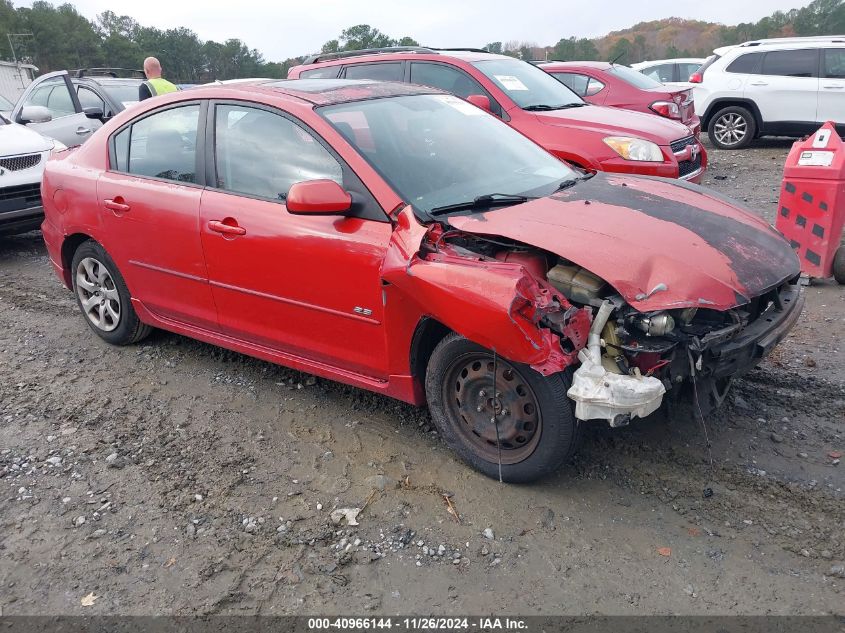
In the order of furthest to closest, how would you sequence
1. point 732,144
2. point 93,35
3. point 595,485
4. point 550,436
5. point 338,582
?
point 93,35 < point 732,144 < point 595,485 < point 550,436 < point 338,582

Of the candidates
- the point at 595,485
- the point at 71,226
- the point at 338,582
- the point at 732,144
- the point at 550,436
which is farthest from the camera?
the point at 732,144

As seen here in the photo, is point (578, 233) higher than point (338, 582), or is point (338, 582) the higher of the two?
point (578, 233)

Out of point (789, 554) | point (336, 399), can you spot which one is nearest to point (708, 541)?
point (789, 554)

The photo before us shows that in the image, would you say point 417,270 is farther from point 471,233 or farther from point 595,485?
point 595,485

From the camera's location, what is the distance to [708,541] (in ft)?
9.11

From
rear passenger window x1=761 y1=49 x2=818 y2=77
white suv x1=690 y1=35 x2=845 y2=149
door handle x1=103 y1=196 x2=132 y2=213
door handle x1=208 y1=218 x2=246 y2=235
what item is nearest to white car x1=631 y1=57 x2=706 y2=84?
white suv x1=690 y1=35 x2=845 y2=149

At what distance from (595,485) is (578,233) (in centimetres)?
117

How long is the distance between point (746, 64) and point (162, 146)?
36.2ft

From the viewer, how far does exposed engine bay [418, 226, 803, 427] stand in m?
2.71

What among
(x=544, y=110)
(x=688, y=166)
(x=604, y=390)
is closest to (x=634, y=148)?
(x=688, y=166)

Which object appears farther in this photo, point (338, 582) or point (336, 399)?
point (336, 399)

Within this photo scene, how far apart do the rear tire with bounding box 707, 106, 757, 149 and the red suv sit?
535 centimetres

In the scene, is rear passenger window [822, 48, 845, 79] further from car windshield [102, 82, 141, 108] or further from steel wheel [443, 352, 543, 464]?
steel wheel [443, 352, 543, 464]

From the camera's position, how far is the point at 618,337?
2.79 meters
